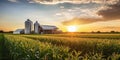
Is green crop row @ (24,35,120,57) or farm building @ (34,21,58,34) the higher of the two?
green crop row @ (24,35,120,57)

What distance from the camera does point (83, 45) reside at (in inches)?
791

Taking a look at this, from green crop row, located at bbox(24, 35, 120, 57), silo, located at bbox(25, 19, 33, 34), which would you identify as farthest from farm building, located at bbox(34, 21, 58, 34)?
green crop row, located at bbox(24, 35, 120, 57)

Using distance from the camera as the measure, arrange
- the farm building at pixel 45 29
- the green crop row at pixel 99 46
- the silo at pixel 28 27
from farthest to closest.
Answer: the silo at pixel 28 27, the farm building at pixel 45 29, the green crop row at pixel 99 46

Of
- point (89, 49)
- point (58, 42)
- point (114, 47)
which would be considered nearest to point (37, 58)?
point (114, 47)

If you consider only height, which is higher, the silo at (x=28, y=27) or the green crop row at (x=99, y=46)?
the green crop row at (x=99, y=46)

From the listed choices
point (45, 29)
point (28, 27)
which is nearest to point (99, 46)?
point (45, 29)

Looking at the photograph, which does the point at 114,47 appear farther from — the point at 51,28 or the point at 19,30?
the point at 19,30

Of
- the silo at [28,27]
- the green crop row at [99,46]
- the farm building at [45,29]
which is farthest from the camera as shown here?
the silo at [28,27]

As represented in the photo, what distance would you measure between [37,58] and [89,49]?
28.5 ft

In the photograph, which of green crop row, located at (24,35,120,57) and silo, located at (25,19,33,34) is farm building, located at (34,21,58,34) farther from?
green crop row, located at (24,35,120,57)

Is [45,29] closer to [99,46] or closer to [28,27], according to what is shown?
[28,27]

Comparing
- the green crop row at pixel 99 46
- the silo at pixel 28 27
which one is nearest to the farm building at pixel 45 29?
the silo at pixel 28 27

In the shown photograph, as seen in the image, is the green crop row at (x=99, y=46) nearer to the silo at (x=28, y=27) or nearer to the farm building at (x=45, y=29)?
the farm building at (x=45, y=29)

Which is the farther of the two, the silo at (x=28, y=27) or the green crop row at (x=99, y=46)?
the silo at (x=28, y=27)
